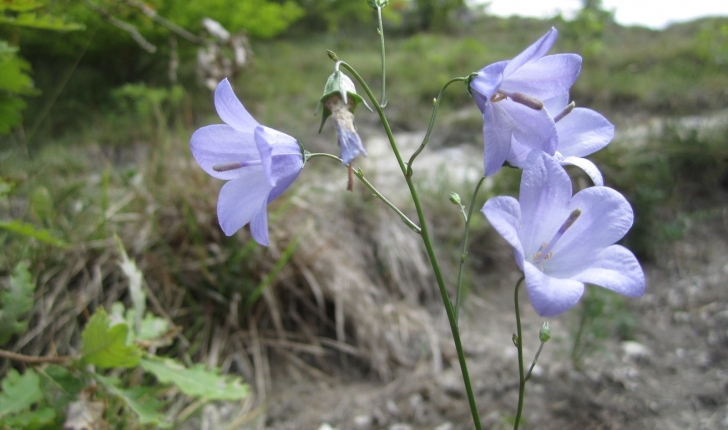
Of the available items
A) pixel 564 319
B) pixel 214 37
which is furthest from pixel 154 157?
pixel 564 319

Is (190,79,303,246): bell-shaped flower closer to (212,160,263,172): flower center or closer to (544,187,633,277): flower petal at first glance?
(212,160,263,172): flower center

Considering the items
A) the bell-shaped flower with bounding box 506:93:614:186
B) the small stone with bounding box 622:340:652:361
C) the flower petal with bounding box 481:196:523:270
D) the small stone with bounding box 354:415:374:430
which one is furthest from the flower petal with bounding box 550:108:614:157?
the small stone with bounding box 622:340:652:361

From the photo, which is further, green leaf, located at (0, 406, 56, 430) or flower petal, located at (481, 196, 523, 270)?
green leaf, located at (0, 406, 56, 430)

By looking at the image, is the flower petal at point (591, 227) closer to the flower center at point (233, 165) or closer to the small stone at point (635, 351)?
the flower center at point (233, 165)

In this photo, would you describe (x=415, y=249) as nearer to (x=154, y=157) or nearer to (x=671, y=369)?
(x=671, y=369)

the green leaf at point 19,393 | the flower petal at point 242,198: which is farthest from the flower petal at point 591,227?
the green leaf at point 19,393
